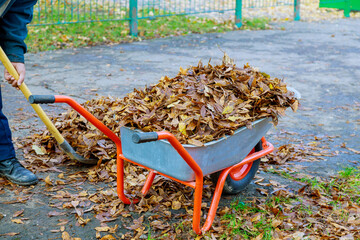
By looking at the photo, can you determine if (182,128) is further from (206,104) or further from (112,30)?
(112,30)

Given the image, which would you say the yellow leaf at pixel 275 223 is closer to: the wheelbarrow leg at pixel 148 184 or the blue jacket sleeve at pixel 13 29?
the wheelbarrow leg at pixel 148 184

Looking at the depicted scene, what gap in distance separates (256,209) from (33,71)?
465 centimetres

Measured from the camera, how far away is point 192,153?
2574 mm

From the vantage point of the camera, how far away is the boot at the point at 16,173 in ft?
11.1

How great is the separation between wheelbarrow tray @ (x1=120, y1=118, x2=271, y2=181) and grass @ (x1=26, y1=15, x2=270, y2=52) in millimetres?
5813

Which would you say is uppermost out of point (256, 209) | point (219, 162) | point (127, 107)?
point (127, 107)

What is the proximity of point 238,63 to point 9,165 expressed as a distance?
15.4 feet

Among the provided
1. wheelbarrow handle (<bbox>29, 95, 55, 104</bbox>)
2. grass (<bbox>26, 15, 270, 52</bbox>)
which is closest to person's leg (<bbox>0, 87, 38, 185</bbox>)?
wheelbarrow handle (<bbox>29, 95, 55, 104</bbox>)

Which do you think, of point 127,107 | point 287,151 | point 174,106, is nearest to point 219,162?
point 174,106

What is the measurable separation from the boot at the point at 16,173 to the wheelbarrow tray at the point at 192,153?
0.92 meters

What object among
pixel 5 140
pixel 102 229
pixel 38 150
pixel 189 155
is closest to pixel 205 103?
pixel 189 155

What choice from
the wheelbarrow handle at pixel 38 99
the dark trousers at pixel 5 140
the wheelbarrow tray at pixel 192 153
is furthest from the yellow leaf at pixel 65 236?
the dark trousers at pixel 5 140

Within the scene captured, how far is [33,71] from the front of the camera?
676 centimetres

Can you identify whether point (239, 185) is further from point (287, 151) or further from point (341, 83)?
point (341, 83)
